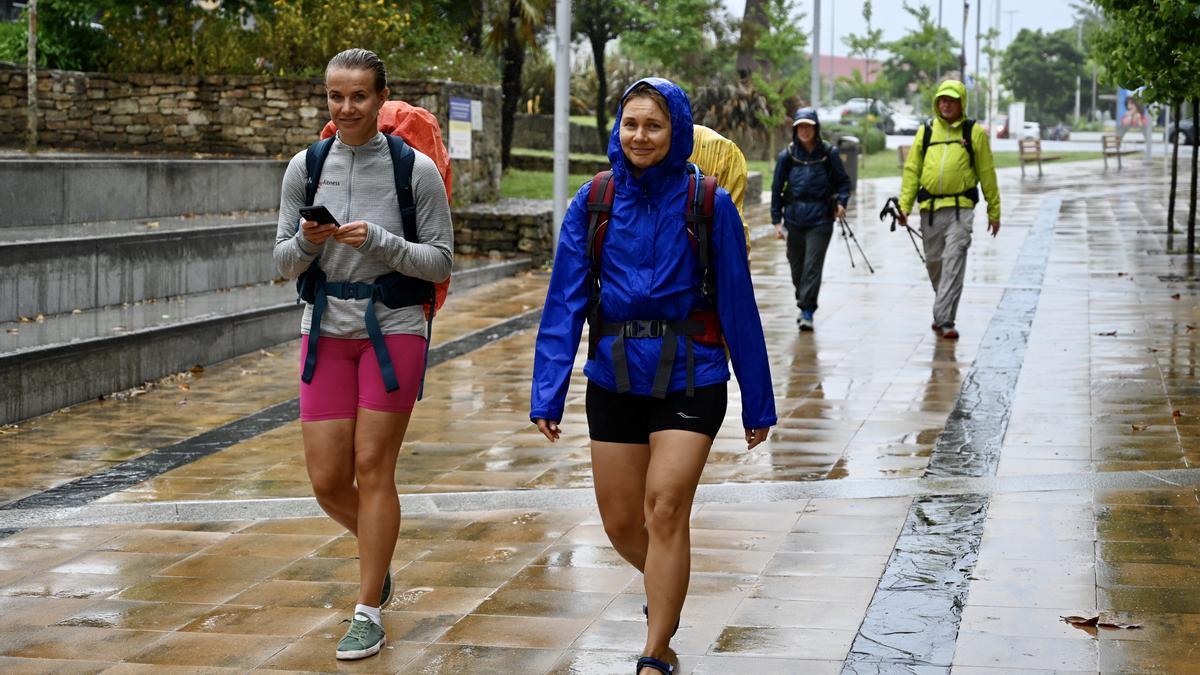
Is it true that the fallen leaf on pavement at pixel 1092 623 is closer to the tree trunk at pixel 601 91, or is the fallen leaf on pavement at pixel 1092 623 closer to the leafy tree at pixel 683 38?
the tree trunk at pixel 601 91

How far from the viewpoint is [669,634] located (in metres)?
4.59

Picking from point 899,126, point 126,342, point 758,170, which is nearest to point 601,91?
point 758,170

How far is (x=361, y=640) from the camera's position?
5020 mm

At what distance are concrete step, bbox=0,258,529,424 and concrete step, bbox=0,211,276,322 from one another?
126 mm

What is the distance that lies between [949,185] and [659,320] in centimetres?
792

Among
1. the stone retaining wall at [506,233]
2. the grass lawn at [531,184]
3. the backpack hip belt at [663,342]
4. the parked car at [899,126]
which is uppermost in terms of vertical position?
the parked car at [899,126]

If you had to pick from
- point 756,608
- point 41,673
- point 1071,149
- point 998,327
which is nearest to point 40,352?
point 41,673

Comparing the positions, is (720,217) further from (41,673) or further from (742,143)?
(742,143)

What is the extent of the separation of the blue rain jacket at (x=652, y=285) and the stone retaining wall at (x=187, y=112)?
14650mm

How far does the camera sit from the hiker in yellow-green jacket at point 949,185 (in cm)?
1204

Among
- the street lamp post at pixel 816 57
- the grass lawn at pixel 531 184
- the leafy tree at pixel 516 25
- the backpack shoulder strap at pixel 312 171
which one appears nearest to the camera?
the backpack shoulder strap at pixel 312 171

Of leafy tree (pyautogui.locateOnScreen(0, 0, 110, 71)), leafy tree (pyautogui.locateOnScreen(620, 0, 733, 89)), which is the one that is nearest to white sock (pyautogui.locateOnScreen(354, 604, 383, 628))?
leafy tree (pyautogui.locateOnScreen(0, 0, 110, 71))

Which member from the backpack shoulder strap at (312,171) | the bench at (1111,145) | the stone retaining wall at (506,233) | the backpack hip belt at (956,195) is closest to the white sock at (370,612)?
the backpack shoulder strap at (312,171)

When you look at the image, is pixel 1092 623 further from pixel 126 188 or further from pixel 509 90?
pixel 509 90
